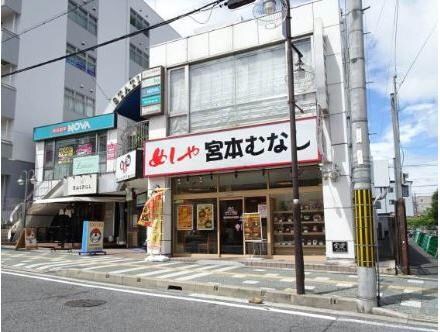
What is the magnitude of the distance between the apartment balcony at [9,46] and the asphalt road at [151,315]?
19818 mm

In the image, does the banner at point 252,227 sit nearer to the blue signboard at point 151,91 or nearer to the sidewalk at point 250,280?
the sidewalk at point 250,280

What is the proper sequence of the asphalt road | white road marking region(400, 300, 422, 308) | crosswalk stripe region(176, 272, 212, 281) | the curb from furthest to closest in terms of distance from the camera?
crosswalk stripe region(176, 272, 212, 281), the curb, white road marking region(400, 300, 422, 308), the asphalt road

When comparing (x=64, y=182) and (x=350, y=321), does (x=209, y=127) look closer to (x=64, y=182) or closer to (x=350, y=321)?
(x=350, y=321)

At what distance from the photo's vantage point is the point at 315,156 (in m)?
13.1

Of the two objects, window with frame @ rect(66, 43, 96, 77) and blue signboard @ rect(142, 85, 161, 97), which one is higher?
window with frame @ rect(66, 43, 96, 77)

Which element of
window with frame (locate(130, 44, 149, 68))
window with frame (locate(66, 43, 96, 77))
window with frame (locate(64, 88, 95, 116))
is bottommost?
window with frame (locate(64, 88, 95, 116))

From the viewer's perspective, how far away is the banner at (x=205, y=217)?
15.8 meters

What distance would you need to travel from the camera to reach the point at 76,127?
2431cm

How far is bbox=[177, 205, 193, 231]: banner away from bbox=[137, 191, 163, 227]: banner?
89cm

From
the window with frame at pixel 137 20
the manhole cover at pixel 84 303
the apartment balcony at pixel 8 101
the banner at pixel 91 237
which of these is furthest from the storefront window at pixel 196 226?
the window with frame at pixel 137 20

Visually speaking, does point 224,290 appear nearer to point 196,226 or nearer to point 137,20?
point 196,226

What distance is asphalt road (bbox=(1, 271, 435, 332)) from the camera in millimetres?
6500

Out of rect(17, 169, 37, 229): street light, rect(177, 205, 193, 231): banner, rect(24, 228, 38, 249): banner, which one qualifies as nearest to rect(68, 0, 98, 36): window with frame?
rect(17, 169, 37, 229): street light

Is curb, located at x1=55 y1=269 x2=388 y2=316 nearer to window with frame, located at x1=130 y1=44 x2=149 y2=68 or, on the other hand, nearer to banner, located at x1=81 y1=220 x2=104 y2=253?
banner, located at x1=81 y1=220 x2=104 y2=253
